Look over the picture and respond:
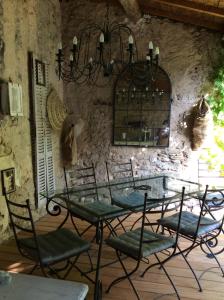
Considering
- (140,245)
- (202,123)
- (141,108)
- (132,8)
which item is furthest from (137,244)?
(132,8)

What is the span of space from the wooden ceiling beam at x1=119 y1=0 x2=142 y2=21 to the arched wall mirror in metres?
0.64

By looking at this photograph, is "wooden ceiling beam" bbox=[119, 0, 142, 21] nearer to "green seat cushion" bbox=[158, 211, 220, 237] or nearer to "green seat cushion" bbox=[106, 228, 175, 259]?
"green seat cushion" bbox=[158, 211, 220, 237]

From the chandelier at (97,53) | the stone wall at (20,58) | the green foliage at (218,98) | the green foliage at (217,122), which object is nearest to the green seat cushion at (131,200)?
Answer: the stone wall at (20,58)

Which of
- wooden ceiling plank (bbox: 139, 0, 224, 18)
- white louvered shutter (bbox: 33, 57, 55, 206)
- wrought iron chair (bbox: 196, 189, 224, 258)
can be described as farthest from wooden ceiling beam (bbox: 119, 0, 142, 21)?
wrought iron chair (bbox: 196, 189, 224, 258)

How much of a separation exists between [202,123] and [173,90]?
645 millimetres

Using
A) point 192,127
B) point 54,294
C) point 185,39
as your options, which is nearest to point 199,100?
point 192,127

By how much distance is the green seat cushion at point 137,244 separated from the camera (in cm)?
217

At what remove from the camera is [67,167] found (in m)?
4.68

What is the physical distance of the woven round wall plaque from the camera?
4.09 meters

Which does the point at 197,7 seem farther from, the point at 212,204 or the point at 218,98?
the point at 212,204

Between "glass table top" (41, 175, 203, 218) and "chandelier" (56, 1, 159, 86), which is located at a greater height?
"chandelier" (56, 1, 159, 86)

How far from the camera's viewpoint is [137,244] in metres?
2.25

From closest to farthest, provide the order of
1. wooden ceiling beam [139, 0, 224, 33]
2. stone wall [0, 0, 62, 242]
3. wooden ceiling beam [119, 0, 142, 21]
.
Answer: stone wall [0, 0, 62, 242]
wooden ceiling beam [119, 0, 142, 21]
wooden ceiling beam [139, 0, 224, 33]

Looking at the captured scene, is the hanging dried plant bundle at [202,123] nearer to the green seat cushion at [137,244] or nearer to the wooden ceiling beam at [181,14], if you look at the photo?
the wooden ceiling beam at [181,14]
